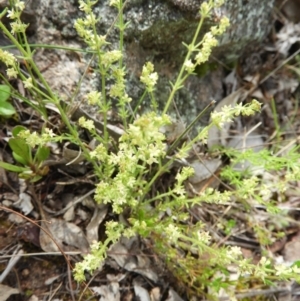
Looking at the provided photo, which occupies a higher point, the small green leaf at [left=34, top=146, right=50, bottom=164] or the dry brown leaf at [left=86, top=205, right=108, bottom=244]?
the small green leaf at [left=34, top=146, right=50, bottom=164]

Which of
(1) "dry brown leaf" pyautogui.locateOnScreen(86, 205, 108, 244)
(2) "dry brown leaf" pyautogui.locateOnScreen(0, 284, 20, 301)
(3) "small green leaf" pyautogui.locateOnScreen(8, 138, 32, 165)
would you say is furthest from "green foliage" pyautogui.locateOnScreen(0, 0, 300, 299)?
(2) "dry brown leaf" pyautogui.locateOnScreen(0, 284, 20, 301)

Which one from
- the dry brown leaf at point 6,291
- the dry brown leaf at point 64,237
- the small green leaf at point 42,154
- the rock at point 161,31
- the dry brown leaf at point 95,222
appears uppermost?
the rock at point 161,31

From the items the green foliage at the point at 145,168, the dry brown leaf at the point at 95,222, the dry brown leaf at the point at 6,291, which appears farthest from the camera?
the dry brown leaf at the point at 95,222

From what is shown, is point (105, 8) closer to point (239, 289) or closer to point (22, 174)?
point (22, 174)

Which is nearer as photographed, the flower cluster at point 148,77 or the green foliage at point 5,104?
the flower cluster at point 148,77

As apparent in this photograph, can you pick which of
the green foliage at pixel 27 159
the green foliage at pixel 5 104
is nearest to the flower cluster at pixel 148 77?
the green foliage at pixel 27 159

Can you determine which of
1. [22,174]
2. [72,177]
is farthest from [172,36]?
[22,174]

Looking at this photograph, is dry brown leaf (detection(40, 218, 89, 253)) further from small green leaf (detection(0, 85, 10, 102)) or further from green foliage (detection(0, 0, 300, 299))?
small green leaf (detection(0, 85, 10, 102))

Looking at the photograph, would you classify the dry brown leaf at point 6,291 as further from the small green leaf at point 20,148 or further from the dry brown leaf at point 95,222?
the small green leaf at point 20,148

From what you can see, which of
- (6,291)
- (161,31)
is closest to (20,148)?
(6,291)
